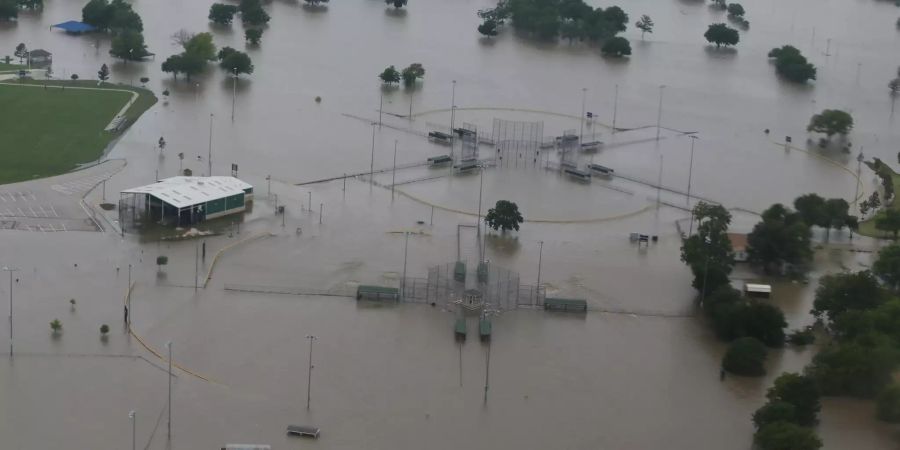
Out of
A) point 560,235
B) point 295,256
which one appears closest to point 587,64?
point 560,235

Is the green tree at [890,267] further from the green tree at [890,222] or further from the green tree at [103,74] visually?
the green tree at [103,74]

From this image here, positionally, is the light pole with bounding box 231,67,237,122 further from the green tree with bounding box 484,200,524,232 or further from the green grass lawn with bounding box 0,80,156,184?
the green tree with bounding box 484,200,524,232

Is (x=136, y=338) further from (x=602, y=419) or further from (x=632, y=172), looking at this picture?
(x=632, y=172)

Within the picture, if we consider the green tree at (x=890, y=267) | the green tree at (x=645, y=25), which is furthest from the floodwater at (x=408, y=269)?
the green tree at (x=645, y=25)

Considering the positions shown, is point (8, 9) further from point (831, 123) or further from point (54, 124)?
point (831, 123)

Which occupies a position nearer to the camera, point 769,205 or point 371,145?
point 769,205
